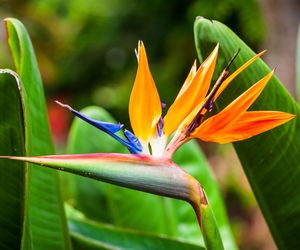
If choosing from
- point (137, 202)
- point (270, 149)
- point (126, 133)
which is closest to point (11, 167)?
point (126, 133)

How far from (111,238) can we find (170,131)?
25 centimetres

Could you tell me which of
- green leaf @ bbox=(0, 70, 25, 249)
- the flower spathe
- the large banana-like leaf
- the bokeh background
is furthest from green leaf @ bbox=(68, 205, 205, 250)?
the bokeh background

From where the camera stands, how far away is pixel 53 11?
11.8 ft

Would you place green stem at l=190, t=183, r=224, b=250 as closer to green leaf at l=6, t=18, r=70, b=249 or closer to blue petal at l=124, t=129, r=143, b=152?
blue petal at l=124, t=129, r=143, b=152

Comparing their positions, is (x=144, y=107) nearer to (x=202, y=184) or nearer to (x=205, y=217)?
(x=205, y=217)

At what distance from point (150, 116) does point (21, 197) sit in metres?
0.14

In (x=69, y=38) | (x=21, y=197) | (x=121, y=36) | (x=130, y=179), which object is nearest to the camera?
(x=130, y=179)

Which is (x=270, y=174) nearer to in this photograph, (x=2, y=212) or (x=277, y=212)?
(x=277, y=212)

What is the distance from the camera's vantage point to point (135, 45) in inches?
127

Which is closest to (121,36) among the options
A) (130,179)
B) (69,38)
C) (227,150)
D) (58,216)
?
(69,38)

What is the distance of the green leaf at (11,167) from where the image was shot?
20.9 inches

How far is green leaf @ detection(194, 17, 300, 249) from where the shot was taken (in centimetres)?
59

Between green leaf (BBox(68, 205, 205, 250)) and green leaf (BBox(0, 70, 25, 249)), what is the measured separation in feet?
0.41

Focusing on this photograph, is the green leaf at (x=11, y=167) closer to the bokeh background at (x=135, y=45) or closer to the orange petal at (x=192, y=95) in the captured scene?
the orange petal at (x=192, y=95)
